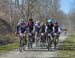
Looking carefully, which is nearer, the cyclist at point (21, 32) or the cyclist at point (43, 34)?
the cyclist at point (21, 32)

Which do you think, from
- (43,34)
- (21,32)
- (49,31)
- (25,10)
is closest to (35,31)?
(43,34)

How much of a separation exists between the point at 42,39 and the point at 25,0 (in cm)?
2997

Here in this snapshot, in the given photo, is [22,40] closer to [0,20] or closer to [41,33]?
[41,33]

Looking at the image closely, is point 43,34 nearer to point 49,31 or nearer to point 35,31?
point 35,31

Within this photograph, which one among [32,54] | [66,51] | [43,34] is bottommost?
[66,51]

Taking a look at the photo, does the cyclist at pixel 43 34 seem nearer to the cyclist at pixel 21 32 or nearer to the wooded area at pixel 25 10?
the cyclist at pixel 21 32

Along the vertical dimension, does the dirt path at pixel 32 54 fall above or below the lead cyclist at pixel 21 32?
below

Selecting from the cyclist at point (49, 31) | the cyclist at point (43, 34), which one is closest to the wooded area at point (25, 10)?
the cyclist at point (43, 34)

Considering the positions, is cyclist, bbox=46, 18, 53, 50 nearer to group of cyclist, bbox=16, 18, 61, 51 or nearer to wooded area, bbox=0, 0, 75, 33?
group of cyclist, bbox=16, 18, 61, 51

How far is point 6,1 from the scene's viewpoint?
6794cm

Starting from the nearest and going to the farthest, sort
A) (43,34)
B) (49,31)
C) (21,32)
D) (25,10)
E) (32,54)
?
(32,54) → (21,32) → (49,31) → (43,34) → (25,10)

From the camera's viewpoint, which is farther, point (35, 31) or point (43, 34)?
point (43, 34)

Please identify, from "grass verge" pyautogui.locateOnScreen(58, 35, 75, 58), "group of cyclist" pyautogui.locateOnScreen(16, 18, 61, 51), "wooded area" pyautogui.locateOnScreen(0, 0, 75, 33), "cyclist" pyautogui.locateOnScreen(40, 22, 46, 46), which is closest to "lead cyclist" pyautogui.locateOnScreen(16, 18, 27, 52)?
"group of cyclist" pyautogui.locateOnScreen(16, 18, 61, 51)

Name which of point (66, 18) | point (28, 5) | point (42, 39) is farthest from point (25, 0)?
point (66, 18)
